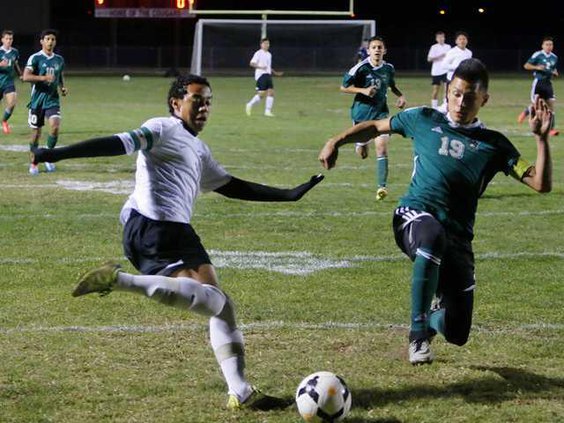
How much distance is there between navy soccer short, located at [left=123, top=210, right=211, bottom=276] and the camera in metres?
5.62

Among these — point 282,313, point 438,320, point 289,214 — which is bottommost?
point 289,214

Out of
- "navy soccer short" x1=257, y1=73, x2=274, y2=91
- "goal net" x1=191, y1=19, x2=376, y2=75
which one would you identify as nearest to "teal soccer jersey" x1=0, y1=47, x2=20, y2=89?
"navy soccer short" x1=257, y1=73, x2=274, y2=91

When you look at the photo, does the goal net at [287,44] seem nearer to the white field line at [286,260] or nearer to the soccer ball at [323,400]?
the white field line at [286,260]

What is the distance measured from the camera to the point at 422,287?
6.10m

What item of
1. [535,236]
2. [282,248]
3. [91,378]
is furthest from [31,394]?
[535,236]

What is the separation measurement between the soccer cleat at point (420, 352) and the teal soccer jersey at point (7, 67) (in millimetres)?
16223

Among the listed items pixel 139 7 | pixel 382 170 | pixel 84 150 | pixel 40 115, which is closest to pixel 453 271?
pixel 84 150

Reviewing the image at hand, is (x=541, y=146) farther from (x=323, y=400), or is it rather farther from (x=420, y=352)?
(x=323, y=400)

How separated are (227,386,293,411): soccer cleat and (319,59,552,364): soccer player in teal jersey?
1067mm

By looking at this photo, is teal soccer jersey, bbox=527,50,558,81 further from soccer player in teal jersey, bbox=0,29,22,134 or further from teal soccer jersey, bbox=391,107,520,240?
teal soccer jersey, bbox=391,107,520,240

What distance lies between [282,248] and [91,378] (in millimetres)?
4116

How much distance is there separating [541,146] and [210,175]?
1.73 m

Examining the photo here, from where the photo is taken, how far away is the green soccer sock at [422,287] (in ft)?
19.9

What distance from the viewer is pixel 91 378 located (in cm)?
602
